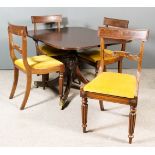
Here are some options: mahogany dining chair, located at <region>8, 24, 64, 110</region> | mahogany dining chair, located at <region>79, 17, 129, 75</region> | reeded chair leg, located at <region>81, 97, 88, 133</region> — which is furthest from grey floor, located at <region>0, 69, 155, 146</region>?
mahogany dining chair, located at <region>79, 17, 129, 75</region>

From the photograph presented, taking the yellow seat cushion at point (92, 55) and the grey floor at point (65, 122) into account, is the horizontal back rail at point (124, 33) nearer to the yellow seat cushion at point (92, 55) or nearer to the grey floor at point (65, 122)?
the yellow seat cushion at point (92, 55)

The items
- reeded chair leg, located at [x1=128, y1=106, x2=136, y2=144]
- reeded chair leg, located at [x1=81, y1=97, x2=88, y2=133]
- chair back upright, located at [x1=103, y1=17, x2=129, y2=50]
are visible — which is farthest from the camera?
chair back upright, located at [x1=103, y1=17, x2=129, y2=50]

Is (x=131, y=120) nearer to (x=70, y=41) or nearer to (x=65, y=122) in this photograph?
(x=65, y=122)

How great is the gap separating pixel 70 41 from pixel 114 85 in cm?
78

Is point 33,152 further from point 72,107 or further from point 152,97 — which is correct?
point 152,97

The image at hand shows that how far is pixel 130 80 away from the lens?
2.49 metres

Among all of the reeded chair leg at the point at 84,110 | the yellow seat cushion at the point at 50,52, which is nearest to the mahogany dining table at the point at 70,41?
the yellow seat cushion at the point at 50,52

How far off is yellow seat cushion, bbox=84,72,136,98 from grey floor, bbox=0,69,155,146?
0.45 meters

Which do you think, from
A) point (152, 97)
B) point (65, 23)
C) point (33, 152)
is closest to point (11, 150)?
point (33, 152)

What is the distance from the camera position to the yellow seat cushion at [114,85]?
89.8 inches

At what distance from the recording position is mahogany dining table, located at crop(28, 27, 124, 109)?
278 centimetres

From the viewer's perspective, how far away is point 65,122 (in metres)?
2.71

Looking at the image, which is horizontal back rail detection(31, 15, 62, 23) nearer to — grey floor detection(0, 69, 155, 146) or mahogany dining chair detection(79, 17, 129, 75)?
mahogany dining chair detection(79, 17, 129, 75)

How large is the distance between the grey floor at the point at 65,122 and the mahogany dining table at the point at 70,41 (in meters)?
0.21
